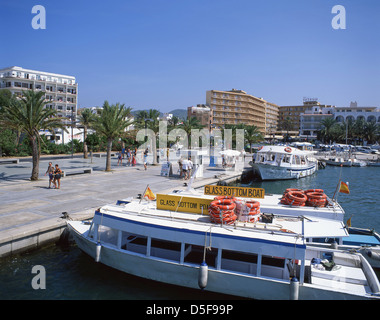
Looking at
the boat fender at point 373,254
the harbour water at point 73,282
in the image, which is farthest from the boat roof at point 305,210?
the harbour water at point 73,282

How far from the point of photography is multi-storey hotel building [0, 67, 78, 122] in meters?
79.8

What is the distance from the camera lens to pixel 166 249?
1063 centimetres

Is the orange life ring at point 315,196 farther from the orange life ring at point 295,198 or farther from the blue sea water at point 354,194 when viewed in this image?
the blue sea water at point 354,194

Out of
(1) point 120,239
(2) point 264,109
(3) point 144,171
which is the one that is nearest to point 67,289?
(1) point 120,239

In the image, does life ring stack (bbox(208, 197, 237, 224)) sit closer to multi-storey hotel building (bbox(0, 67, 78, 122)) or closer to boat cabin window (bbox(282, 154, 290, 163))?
boat cabin window (bbox(282, 154, 290, 163))

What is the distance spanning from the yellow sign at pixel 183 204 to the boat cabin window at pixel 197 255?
1.51m

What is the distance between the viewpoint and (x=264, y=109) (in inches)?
5659

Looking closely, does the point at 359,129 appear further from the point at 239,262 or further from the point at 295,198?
the point at 239,262

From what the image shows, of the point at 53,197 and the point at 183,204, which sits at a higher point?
the point at 183,204

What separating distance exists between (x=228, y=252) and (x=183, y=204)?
2619 mm

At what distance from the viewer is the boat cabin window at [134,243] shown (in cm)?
1112

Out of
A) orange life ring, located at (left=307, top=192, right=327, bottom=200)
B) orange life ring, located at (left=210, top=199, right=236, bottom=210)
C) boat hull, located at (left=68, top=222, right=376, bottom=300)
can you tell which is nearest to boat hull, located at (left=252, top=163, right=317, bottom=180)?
orange life ring, located at (left=307, top=192, right=327, bottom=200)

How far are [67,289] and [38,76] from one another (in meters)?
95.4

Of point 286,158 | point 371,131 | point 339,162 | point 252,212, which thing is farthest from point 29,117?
point 371,131
